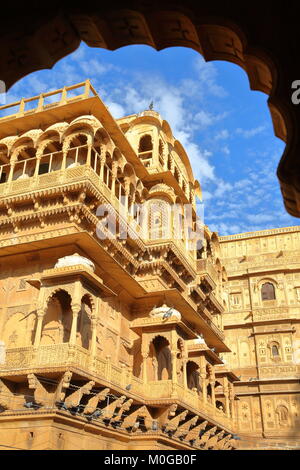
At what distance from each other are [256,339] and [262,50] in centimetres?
2797

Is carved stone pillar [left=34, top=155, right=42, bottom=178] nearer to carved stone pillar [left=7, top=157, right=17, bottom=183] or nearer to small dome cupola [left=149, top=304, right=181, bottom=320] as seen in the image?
carved stone pillar [left=7, top=157, right=17, bottom=183]

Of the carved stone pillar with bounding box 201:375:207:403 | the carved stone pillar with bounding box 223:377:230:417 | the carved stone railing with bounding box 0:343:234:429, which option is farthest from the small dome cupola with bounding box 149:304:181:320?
the carved stone pillar with bounding box 223:377:230:417

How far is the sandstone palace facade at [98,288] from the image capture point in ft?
39.3

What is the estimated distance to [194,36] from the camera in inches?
136

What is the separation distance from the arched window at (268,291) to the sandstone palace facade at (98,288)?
7.78m

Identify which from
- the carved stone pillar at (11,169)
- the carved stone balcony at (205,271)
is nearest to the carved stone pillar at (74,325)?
the carved stone pillar at (11,169)

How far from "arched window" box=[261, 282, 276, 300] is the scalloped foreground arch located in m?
28.5

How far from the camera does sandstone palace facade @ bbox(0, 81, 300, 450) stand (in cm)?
1198

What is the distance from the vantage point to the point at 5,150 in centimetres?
1667

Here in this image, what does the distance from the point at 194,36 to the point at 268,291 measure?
94.8ft

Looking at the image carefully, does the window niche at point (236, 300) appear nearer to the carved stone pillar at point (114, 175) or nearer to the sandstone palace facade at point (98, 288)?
the sandstone palace facade at point (98, 288)

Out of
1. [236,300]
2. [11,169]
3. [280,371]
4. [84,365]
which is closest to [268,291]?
[236,300]

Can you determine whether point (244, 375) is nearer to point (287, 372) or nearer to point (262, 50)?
point (287, 372)

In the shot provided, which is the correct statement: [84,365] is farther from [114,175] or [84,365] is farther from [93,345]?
[114,175]
